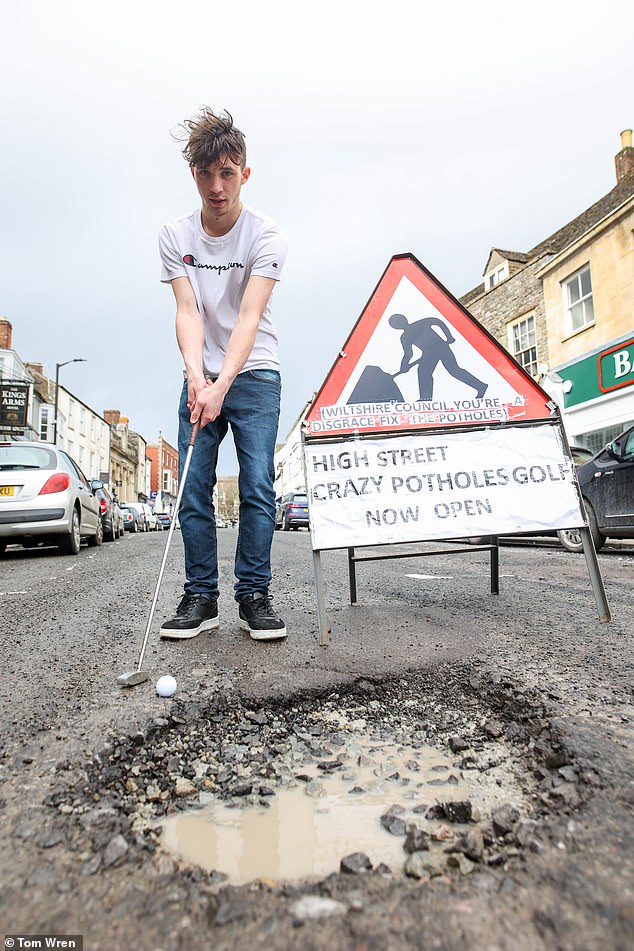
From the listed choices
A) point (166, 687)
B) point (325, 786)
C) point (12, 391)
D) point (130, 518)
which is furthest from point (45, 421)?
point (325, 786)

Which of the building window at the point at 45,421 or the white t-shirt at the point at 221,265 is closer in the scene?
the white t-shirt at the point at 221,265

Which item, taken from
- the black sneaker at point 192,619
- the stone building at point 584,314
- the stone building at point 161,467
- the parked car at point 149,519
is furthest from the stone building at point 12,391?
the stone building at point 161,467

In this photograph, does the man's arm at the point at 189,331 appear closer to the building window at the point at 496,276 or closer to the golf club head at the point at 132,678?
the golf club head at the point at 132,678

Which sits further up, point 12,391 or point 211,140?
point 12,391

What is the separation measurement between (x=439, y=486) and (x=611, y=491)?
535 centimetres

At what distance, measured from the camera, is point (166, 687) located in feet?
5.83

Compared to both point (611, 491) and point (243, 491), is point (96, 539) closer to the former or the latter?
point (611, 491)

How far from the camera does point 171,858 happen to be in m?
1.00

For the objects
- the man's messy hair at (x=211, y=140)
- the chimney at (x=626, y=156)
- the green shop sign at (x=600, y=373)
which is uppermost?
the chimney at (x=626, y=156)

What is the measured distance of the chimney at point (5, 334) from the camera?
32.7m

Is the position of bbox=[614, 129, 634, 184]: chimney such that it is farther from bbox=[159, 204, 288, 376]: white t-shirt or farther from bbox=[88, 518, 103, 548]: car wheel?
bbox=[159, 204, 288, 376]: white t-shirt

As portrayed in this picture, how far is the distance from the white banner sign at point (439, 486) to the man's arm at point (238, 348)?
1.69 ft

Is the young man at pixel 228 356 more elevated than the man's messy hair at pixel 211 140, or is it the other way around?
the man's messy hair at pixel 211 140

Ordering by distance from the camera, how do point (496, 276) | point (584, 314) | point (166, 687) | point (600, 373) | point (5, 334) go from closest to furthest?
1. point (166, 687)
2. point (600, 373)
3. point (584, 314)
4. point (496, 276)
5. point (5, 334)
